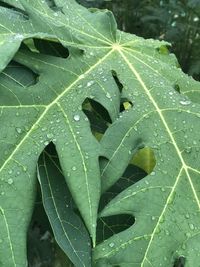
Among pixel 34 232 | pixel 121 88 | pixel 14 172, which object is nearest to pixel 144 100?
pixel 121 88

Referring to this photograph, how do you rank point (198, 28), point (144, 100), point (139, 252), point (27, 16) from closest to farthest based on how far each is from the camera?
point (139, 252) → point (144, 100) → point (27, 16) → point (198, 28)

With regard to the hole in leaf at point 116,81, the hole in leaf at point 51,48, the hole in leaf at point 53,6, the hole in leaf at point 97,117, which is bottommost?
the hole in leaf at point 97,117

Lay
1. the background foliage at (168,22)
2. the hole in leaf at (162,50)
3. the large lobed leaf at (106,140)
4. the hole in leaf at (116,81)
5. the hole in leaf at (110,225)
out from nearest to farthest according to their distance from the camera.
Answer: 1. the large lobed leaf at (106,140)
2. the hole in leaf at (110,225)
3. the hole in leaf at (116,81)
4. the hole in leaf at (162,50)
5. the background foliage at (168,22)

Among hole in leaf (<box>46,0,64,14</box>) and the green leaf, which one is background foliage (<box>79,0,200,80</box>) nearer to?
hole in leaf (<box>46,0,64,14</box>)

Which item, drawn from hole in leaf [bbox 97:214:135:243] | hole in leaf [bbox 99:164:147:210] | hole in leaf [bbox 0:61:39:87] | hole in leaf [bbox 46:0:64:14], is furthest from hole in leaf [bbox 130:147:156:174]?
hole in leaf [bbox 46:0:64:14]

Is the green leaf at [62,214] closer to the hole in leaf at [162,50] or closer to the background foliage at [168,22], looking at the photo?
the hole in leaf at [162,50]

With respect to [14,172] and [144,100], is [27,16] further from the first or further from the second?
[14,172]

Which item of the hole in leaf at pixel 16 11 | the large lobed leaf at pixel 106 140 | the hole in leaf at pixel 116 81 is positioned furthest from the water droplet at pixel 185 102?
the hole in leaf at pixel 16 11
